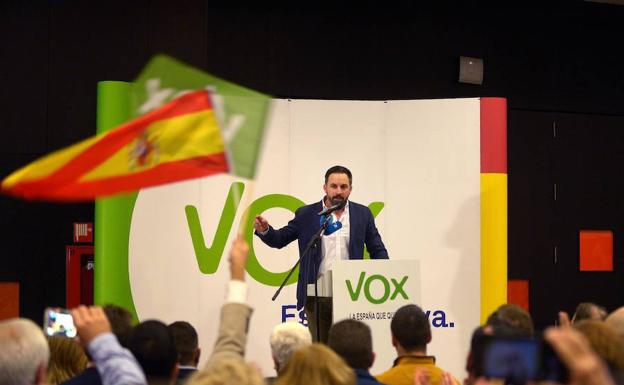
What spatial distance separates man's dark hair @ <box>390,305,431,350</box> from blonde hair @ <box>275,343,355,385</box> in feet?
4.08

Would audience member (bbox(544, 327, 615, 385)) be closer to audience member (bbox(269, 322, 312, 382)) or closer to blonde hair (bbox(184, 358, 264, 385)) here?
blonde hair (bbox(184, 358, 264, 385))

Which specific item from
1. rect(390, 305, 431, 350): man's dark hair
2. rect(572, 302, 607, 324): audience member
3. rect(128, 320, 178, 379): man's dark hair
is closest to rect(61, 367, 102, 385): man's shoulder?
rect(128, 320, 178, 379): man's dark hair

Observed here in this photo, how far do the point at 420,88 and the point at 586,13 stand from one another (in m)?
1.91

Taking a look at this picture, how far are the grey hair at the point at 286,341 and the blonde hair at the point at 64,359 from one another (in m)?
0.84

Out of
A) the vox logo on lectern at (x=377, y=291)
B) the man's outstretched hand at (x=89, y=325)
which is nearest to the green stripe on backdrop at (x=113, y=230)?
Result: the vox logo on lectern at (x=377, y=291)

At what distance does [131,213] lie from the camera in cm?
700

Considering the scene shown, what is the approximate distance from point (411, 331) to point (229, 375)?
70.7 inches

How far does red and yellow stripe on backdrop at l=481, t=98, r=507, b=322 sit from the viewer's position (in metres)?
7.34

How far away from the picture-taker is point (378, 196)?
7516 mm

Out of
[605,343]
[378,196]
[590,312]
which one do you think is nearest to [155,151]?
[605,343]

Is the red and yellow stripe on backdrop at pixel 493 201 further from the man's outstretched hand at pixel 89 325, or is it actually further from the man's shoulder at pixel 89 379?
the man's outstretched hand at pixel 89 325

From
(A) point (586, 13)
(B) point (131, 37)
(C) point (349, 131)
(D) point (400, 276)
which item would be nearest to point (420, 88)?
(C) point (349, 131)

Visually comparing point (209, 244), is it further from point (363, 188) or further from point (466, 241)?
point (466, 241)

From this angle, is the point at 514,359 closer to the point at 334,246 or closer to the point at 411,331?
the point at 411,331
